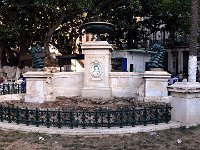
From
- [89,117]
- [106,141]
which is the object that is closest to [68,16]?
[89,117]

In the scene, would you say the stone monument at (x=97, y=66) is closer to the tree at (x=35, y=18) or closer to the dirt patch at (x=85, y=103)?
the dirt patch at (x=85, y=103)

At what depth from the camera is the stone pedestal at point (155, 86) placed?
583 inches

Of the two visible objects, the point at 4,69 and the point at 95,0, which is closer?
the point at 95,0

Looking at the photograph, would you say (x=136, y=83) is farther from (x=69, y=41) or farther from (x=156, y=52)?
(x=69, y=41)

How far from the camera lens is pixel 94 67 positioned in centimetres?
1580

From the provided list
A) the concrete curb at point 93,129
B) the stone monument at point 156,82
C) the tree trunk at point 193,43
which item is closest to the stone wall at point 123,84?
the stone monument at point 156,82

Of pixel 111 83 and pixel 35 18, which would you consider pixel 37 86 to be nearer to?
pixel 111 83

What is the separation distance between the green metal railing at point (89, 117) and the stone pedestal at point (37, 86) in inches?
154

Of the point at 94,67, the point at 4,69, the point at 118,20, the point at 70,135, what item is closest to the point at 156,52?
the point at 94,67

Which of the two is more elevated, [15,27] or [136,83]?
[15,27]

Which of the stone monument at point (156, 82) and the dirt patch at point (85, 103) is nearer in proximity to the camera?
the dirt patch at point (85, 103)

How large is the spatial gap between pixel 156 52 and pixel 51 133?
23.2 ft

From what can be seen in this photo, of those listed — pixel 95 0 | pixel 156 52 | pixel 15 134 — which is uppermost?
pixel 95 0

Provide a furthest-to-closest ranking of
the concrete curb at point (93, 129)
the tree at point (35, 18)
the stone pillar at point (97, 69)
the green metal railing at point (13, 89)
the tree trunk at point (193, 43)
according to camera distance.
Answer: the tree at point (35, 18)
the green metal railing at point (13, 89)
the tree trunk at point (193, 43)
the stone pillar at point (97, 69)
the concrete curb at point (93, 129)
